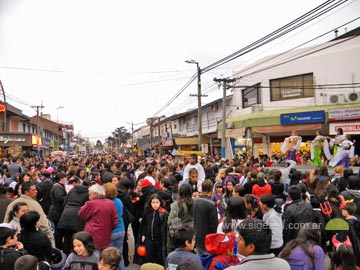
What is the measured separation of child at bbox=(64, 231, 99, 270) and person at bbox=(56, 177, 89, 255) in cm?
195

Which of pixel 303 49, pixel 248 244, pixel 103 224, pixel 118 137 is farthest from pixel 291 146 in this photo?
pixel 118 137

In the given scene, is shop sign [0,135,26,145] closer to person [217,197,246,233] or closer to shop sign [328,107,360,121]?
shop sign [328,107,360,121]

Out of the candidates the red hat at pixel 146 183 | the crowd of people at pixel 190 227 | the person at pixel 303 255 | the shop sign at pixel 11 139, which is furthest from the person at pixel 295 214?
the shop sign at pixel 11 139

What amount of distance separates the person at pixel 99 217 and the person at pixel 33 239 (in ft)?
3.27

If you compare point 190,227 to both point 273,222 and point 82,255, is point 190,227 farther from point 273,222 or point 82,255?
point 273,222

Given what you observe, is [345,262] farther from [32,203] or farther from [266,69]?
[266,69]

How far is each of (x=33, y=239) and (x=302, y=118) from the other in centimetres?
2064

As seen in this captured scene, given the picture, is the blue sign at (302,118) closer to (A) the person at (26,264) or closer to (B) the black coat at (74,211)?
(B) the black coat at (74,211)

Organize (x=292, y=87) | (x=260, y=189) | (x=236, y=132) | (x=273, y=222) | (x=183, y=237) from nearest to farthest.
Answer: (x=183, y=237), (x=273, y=222), (x=260, y=189), (x=292, y=87), (x=236, y=132)

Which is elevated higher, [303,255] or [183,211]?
[183,211]

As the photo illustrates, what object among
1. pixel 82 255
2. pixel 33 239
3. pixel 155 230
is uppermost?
pixel 33 239

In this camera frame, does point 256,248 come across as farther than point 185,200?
No

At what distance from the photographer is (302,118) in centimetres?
2223

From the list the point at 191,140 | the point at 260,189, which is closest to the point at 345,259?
the point at 260,189
